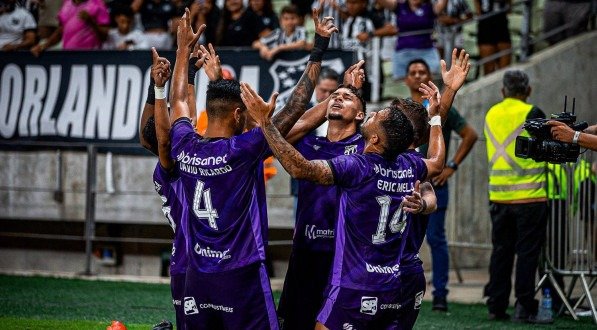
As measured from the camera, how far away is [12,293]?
13.7 m

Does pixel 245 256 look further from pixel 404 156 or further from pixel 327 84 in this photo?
pixel 327 84

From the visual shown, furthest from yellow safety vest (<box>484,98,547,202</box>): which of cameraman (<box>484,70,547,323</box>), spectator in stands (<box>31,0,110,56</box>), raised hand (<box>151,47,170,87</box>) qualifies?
spectator in stands (<box>31,0,110,56</box>)

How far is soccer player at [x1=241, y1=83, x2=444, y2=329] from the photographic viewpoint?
24.0 ft

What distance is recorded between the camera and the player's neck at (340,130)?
332 inches

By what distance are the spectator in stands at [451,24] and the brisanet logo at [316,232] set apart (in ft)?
26.2

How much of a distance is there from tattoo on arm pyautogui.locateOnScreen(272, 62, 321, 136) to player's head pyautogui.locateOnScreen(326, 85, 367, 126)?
0.34 m

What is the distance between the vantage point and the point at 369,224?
7332mm

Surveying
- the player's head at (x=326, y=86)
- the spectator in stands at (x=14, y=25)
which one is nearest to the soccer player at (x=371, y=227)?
the player's head at (x=326, y=86)

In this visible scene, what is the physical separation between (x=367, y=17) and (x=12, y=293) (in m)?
6.00

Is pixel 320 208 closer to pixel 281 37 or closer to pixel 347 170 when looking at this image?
pixel 347 170

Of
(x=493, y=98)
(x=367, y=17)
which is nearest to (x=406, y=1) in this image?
(x=367, y=17)

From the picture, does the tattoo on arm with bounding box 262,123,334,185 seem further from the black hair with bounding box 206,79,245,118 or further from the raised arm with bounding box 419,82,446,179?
the raised arm with bounding box 419,82,446,179

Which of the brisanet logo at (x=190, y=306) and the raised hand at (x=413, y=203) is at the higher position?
the raised hand at (x=413, y=203)

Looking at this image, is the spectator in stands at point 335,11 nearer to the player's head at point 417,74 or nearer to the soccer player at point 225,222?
the player's head at point 417,74
